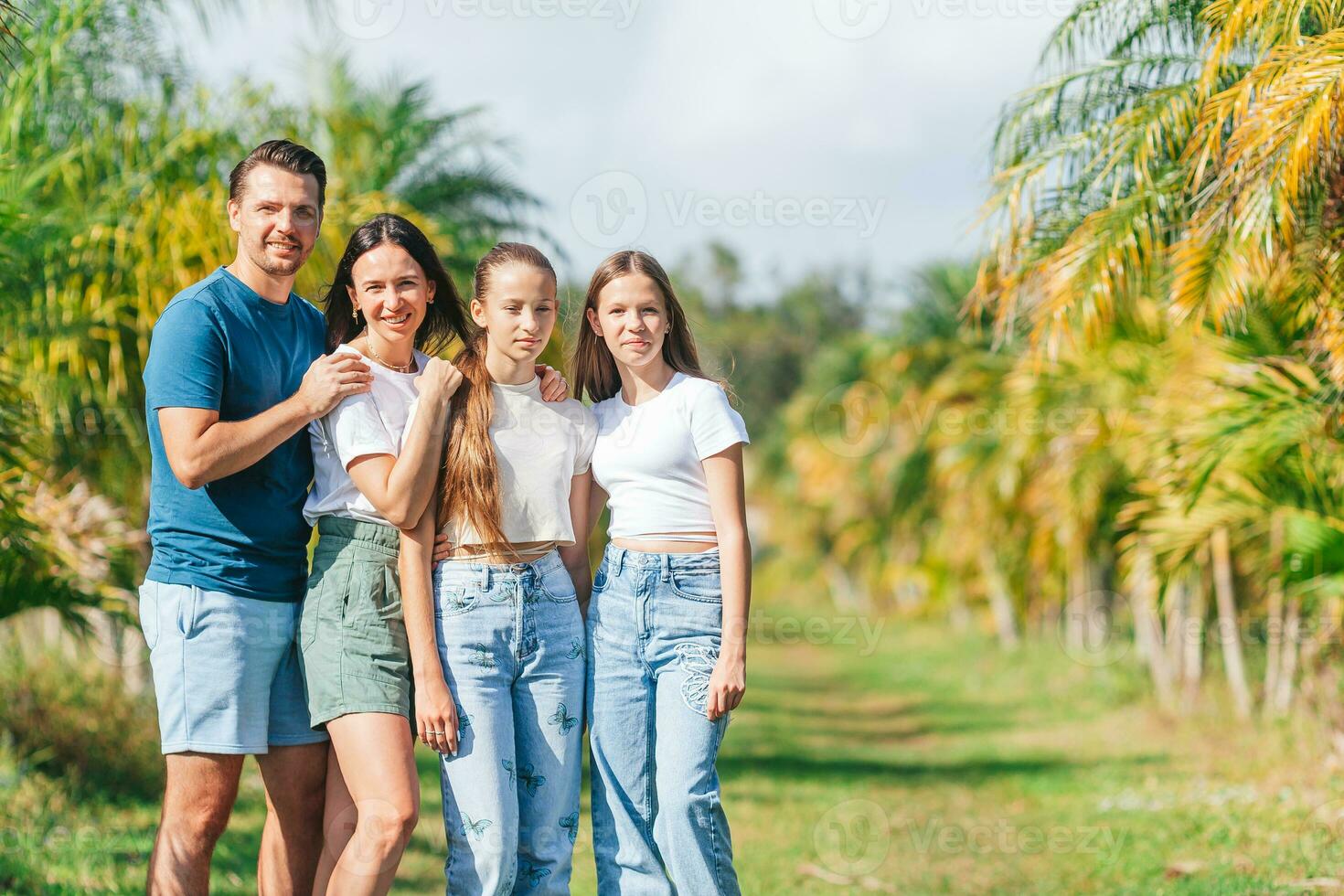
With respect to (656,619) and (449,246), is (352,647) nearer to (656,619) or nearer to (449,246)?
(656,619)

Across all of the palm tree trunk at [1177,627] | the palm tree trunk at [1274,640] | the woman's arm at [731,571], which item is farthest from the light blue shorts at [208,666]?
the palm tree trunk at [1177,627]

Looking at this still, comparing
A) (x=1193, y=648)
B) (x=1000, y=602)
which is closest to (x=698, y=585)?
(x=1193, y=648)

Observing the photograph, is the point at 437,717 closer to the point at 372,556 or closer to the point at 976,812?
the point at 372,556

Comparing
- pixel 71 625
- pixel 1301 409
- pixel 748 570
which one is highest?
pixel 1301 409

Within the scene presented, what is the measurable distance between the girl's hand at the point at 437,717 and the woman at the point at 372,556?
6cm

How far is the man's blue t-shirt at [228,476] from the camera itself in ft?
10.7

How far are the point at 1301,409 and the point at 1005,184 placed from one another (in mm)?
1732

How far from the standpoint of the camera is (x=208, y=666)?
10.8ft

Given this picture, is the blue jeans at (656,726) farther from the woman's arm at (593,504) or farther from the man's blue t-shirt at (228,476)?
the man's blue t-shirt at (228,476)

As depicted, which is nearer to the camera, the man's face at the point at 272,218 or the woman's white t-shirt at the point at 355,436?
the woman's white t-shirt at the point at 355,436

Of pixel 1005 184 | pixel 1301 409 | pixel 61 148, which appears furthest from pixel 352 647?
pixel 61 148

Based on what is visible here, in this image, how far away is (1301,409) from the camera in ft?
19.7

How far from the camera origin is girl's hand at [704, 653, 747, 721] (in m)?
3.43

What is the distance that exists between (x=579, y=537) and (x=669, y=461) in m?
0.37
